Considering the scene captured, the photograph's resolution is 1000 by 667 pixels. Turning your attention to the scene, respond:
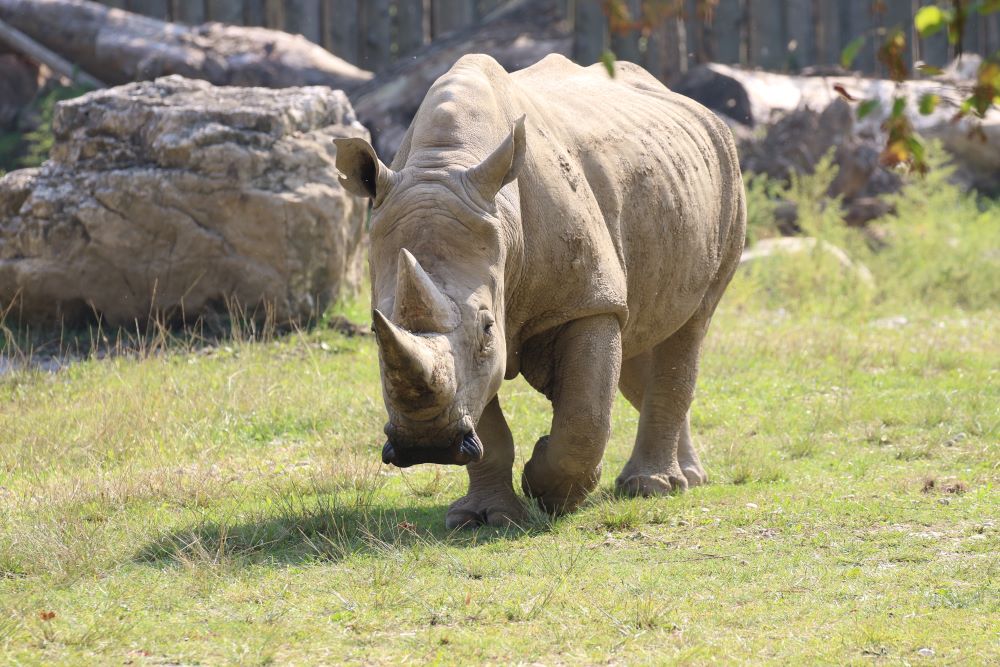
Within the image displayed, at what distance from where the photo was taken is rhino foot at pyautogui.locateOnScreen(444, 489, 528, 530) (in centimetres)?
597

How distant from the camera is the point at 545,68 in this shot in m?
7.26

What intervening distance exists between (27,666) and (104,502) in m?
2.22

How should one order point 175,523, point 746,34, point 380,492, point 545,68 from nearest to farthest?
point 175,523 → point 380,492 → point 545,68 → point 746,34

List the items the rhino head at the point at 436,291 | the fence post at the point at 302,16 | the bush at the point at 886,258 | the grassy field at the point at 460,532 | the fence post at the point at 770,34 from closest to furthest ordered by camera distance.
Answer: the grassy field at the point at 460,532, the rhino head at the point at 436,291, the bush at the point at 886,258, the fence post at the point at 302,16, the fence post at the point at 770,34

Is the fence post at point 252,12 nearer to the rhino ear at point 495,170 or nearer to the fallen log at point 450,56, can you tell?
the fallen log at point 450,56

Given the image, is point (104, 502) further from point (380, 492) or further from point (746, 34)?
point (746, 34)

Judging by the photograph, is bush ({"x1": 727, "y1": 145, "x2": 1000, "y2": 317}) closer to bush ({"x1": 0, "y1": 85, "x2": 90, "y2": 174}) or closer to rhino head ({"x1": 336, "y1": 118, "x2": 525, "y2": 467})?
bush ({"x1": 0, "y1": 85, "x2": 90, "y2": 174})

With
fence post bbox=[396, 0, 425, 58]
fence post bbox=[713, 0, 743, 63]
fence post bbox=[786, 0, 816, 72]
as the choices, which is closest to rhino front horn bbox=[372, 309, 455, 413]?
fence post bbox=[396, 0, 425, 58]

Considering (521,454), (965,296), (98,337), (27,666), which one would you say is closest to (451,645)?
(27,666)

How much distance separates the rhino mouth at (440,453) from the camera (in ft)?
16.1

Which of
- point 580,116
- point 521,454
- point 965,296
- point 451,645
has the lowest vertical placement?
point 965,296

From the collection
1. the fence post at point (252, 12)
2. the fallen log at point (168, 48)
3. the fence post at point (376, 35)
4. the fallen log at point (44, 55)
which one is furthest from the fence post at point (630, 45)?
the fallen log at point (44, 55)

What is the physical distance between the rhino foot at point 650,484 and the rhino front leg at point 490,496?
0.86 m

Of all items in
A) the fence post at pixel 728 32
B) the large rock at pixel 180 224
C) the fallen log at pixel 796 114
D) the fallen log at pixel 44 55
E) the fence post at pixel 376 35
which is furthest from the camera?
the fence post at pixel 728 32
